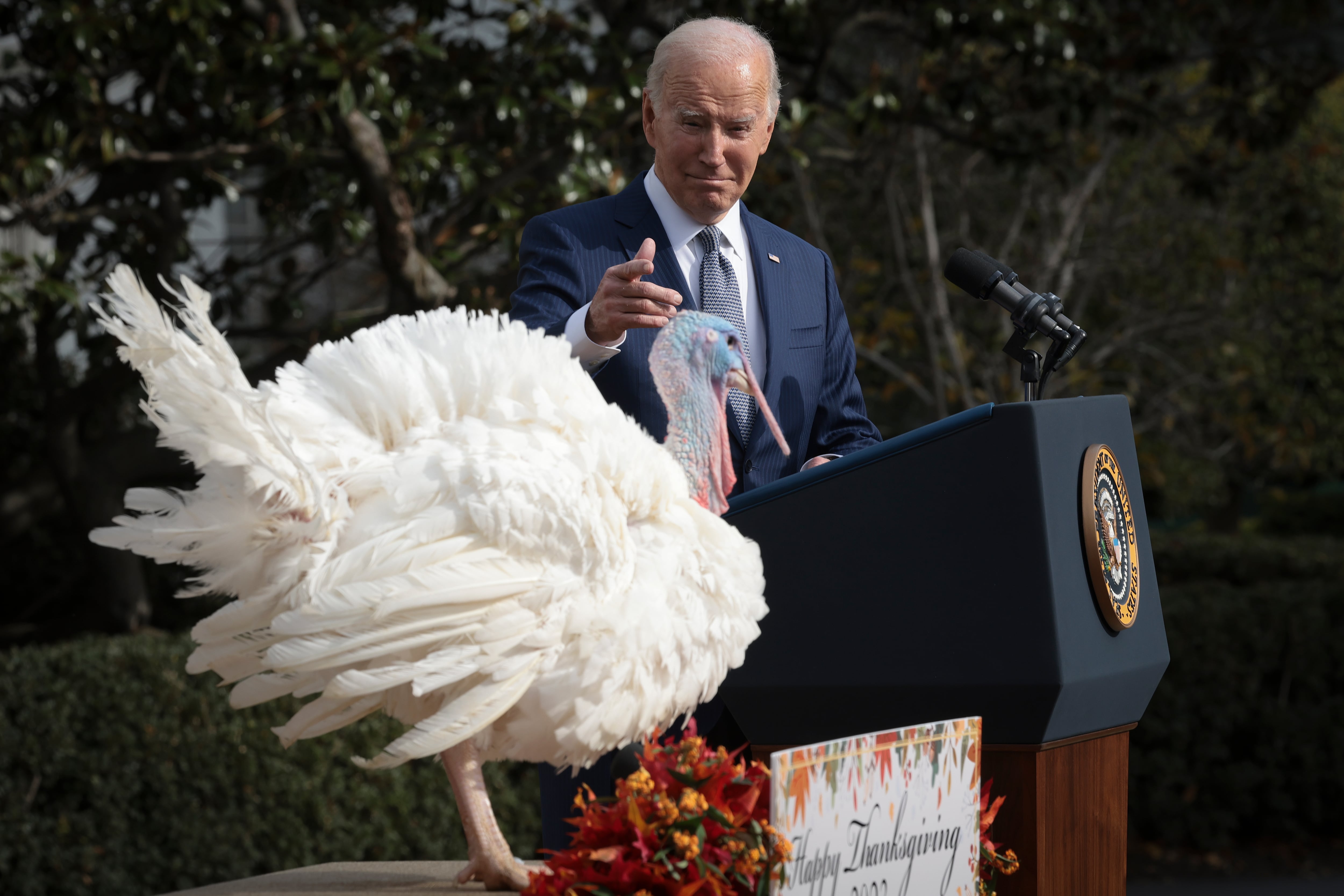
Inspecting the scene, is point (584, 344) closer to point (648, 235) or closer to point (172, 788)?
point (648, 235)

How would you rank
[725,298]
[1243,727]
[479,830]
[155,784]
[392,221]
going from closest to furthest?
1. [479,830]
2. [725,298]
3. [155,784]
4. [392,221]
5. [1243,727]

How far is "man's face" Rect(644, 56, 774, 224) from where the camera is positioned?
6.43 feet

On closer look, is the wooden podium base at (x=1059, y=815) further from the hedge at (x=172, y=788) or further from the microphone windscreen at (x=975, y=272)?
the hedge at (x=172, y=788)

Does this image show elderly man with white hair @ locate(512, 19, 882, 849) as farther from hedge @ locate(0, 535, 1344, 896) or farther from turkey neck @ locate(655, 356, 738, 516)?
hedge @ locate(0, 535, 1344, 896)

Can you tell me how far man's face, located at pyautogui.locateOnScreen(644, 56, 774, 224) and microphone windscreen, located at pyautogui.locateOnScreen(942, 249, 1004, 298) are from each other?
1.22 feet

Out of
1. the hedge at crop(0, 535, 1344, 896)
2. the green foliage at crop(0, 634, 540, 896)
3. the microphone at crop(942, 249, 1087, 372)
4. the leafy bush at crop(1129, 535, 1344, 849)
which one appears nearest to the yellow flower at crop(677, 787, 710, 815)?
the microphone at crop(942, 249, 1087, 372)

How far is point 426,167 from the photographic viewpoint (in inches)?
171

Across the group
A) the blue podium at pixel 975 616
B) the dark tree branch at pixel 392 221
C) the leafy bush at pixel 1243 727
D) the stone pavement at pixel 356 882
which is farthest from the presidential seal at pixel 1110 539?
the leafy bush at pixel 1243 727

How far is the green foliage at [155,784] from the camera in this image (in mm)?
4086

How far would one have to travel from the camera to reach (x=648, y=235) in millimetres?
2127

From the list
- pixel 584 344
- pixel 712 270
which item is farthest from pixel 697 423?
pixel 712 270

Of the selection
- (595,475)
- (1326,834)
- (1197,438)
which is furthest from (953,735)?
(1197,438)

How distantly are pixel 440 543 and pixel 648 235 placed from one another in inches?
30.0

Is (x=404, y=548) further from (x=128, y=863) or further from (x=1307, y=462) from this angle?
(x=1307, y=462)
